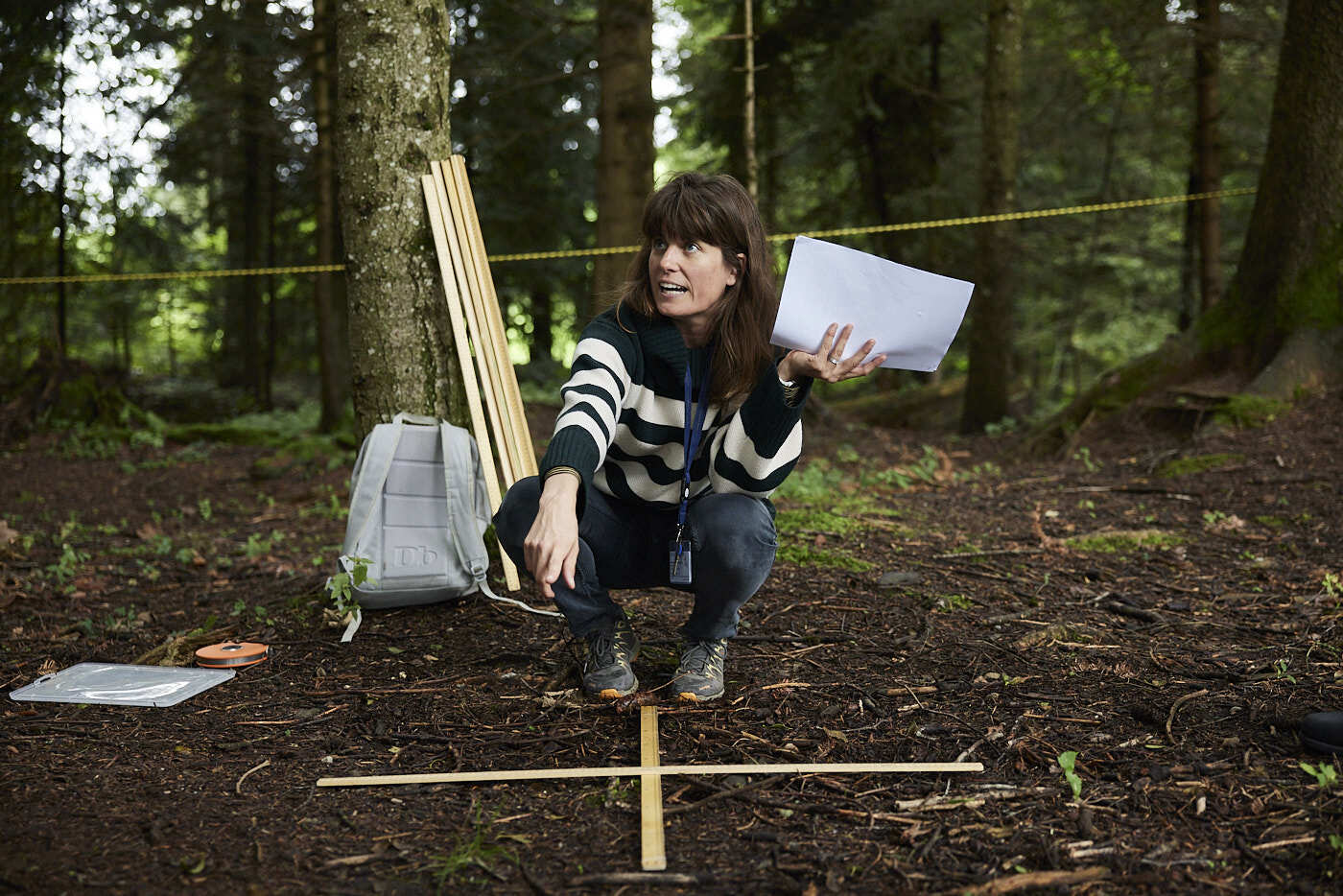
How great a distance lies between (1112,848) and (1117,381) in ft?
17.9

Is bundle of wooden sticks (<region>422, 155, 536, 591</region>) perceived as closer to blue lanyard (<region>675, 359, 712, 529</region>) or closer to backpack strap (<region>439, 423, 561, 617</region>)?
backpack strap (<region>439, 423, 561, 617</region>)

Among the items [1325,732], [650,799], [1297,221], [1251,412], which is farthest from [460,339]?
[1297,221]

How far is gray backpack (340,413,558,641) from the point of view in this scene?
3191mm

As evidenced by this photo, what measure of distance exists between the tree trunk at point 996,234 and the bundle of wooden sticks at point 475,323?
6.32 m

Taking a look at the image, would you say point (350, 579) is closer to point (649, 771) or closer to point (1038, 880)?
point (649, 771)

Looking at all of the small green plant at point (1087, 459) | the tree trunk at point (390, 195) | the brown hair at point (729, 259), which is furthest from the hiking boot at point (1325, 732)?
the small green plant at point (1087, 459)

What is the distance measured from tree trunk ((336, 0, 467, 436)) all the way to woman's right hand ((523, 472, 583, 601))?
1529 millimetres

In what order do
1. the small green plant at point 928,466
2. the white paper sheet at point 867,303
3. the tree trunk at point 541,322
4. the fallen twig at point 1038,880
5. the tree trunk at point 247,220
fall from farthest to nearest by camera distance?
the tree trunk at point 541,322 < the tree trunk at point 247,220 < the small green plant at point 928,466 < the white paper sheet at point 867,303 < the fallen twig at point 1038,880

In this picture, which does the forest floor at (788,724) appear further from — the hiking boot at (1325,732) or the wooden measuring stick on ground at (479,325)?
the wooden measuring stick on ground at (479,325)

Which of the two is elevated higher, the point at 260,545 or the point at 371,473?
the point at 371,473

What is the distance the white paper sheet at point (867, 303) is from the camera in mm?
2148

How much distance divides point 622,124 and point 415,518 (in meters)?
5.16

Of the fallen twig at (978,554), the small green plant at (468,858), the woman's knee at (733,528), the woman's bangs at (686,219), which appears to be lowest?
the small green plant at (468,858)

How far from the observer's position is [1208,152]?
8.48 meters
